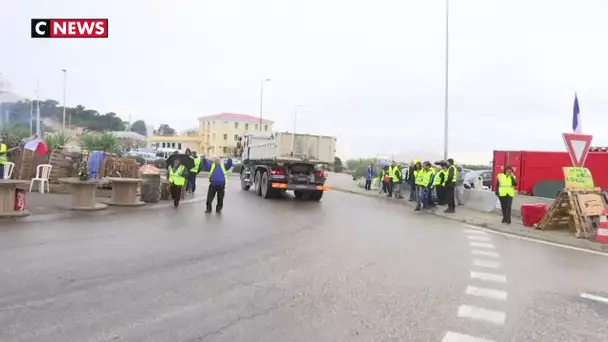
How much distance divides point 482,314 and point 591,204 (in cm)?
866

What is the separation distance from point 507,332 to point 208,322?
2.85 meters

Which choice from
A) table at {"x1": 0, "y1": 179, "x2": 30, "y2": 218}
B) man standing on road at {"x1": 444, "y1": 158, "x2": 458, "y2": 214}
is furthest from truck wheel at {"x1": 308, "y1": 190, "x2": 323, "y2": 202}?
table at {"x1": 0, "y1": 179, "x2": 30, "y2": 218}

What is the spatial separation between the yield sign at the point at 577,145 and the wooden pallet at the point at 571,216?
801mm

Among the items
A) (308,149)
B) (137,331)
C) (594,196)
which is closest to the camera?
(137,331)

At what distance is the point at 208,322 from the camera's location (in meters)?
4.89

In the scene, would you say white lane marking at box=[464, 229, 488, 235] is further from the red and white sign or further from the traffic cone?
the red and white sign

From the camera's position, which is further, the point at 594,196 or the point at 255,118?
the point at 255,118

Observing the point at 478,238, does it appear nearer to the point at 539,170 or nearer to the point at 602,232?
the point at 602,232

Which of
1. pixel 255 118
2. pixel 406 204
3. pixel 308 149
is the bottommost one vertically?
pixel 406 204

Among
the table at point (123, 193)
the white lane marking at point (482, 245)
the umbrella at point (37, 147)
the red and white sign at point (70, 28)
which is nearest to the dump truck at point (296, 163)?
the table at point (123, 193)

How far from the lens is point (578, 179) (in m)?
13.0

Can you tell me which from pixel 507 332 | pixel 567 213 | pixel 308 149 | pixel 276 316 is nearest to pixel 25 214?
pixel 276 316

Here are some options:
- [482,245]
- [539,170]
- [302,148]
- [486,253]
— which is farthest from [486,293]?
[539,170]

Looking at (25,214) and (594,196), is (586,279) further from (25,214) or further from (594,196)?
(25,214)
